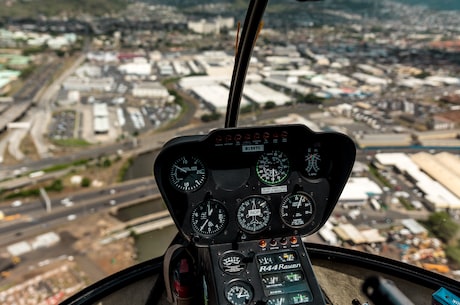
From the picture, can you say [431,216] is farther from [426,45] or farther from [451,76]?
[426,45]

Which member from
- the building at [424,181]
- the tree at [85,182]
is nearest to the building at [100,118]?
the tree at [85,182]

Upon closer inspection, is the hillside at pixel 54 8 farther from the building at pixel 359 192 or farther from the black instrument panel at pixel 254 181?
the black instrument panel at pixel 254 181

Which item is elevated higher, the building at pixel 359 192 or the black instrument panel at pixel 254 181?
the black instrument panel at pixel 254 181

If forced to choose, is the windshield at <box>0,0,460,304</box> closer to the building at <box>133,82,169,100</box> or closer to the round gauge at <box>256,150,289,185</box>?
the building at <box>133,82,169,100</box>

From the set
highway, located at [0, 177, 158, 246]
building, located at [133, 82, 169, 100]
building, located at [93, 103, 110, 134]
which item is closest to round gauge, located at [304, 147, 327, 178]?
highway, located at [0, 177, 158, 246]

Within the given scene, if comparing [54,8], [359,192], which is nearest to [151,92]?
[359,192]

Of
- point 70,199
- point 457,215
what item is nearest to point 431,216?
point 457,215

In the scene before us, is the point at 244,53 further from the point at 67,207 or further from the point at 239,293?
the point at 67,207
